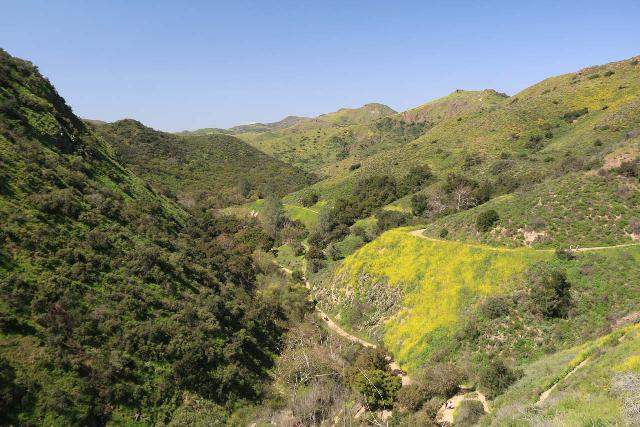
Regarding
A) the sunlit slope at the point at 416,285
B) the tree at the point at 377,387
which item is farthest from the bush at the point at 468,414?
the sunlit slope at the point at 416,285

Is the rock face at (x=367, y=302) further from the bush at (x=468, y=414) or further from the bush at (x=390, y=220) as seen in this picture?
the bush at (x=390, y=220)

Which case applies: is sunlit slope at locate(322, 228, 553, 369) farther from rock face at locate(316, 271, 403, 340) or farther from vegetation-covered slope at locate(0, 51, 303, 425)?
vegetation-covered slope at locate(0, 51, 303, 425)

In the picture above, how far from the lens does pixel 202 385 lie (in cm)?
2631

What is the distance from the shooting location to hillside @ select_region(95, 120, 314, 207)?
107 m

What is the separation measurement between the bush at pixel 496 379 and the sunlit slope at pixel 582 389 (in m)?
0.79

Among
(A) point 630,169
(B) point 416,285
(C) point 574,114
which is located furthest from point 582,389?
(C) point 574,114

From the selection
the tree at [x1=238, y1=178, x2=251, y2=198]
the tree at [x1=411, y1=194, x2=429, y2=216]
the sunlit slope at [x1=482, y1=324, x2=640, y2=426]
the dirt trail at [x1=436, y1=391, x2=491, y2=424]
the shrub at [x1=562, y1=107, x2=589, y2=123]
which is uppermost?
the shrub at [x1=562, y1=107, x2=589, y2=123]

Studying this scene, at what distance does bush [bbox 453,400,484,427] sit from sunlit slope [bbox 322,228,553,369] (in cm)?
844

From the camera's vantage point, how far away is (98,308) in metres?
26.5

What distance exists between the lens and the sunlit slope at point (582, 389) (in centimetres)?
1256

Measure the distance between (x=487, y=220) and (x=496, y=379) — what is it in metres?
20.3

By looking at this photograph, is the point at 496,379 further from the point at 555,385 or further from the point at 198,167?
the point at 198,167

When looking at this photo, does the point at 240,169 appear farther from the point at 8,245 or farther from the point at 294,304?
the point at 8,245

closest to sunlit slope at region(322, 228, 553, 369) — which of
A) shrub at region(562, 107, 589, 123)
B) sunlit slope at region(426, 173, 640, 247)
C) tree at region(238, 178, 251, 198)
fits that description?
sunlit slope at region(426, 173, 640, 247)
